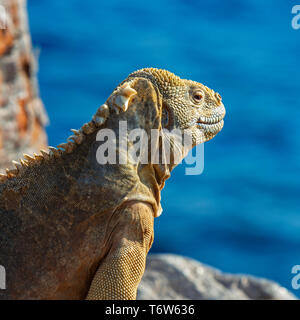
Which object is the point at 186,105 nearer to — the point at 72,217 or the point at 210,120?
the point at 210,120

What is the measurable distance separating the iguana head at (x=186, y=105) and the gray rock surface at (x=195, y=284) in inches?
92.0

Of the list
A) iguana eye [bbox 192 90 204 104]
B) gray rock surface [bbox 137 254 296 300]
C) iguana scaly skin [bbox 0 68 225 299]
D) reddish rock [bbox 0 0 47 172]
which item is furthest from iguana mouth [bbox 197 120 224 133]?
reddish rock [bbox 0 0 47 172]

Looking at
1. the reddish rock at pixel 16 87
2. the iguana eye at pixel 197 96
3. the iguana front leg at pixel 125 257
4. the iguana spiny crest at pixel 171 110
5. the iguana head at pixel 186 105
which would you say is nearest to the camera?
the iguana front leg at pixel 125 257

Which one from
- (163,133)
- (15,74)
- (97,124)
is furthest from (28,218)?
(15,74)

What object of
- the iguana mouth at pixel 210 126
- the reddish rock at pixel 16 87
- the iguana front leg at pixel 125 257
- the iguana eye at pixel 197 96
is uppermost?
the reddish rock at pixel 16 87

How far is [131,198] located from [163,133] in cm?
→ 45

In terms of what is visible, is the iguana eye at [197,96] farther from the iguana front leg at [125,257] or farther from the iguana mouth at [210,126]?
the iguana front leg at [125,257]

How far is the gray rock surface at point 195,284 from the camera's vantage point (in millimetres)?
5582

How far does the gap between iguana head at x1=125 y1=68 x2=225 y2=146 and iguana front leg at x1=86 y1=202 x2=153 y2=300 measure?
55cm

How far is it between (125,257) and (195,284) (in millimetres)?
2994

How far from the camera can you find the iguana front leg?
2881 millimetres

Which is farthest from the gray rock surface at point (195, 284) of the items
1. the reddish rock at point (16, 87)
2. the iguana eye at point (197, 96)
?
the reddish rock at point (16, 87)

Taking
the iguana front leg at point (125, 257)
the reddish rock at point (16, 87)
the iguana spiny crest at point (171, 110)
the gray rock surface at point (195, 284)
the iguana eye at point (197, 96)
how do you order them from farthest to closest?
1. the reddish rock at point (16, 87)
2. the gray rock surface at point (195, 284)
3. the iguana eye at point (197, 96)
4. the iguana spiny crest at point (171, 110)
5. the iguana front leg at point (125, 257)

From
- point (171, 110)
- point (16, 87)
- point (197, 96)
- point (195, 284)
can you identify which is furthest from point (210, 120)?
point (16, 87)
